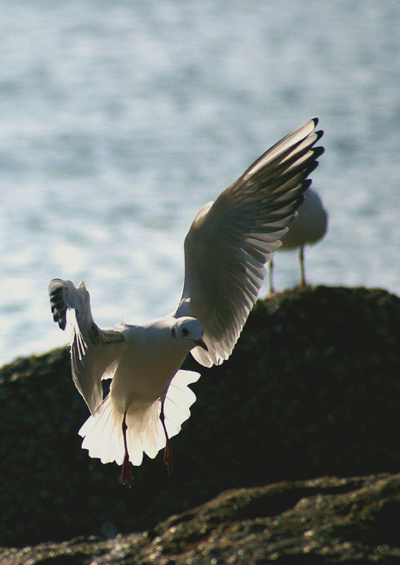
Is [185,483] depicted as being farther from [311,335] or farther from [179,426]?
[311,335]

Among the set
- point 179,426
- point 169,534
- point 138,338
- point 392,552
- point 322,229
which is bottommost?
point 392,552

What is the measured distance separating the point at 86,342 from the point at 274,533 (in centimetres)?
128

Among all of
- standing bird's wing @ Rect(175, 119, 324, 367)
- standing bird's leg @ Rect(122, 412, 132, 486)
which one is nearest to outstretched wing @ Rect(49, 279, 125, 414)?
standing bird's leg @ Rect(122, 412, 132, 486)

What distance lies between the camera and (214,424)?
621 cm

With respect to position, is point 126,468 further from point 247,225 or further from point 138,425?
point 247,225

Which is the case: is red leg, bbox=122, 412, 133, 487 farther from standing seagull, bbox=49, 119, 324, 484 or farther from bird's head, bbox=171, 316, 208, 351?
bird's head, bbox=171, 316, 208, 351

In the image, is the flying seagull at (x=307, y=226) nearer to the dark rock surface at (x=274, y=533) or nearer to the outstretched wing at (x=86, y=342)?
the outstretched wing at (x=86, y=342)

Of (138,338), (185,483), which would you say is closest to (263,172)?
(138,338)

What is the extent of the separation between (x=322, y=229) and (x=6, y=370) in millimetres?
3607

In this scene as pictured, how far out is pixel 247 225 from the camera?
5418mm

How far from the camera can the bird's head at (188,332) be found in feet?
16.7

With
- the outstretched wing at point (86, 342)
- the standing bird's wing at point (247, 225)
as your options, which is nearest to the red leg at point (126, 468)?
the outstretched wing at point (86, 342)

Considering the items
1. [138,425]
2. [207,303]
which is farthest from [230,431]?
[207,303]

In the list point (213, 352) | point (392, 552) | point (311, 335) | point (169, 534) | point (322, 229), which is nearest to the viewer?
point (392, 552)
